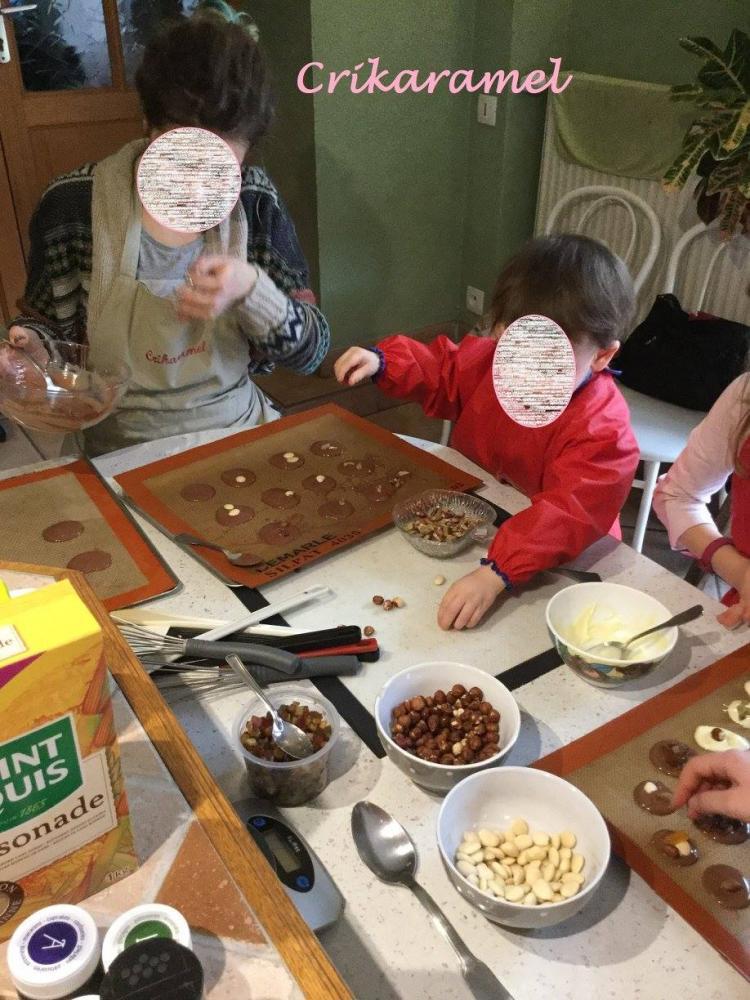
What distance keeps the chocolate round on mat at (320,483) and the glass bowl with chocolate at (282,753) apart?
0.41 m

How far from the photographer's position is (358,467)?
1.23 meters

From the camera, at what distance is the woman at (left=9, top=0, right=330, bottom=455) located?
1.08 meters

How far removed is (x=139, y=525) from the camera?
1110 mm

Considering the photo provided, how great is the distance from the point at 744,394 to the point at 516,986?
2.86ft

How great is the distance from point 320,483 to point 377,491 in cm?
9

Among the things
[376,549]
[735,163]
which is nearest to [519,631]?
[376,549]

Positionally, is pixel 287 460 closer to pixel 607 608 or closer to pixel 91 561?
pixel 91 561

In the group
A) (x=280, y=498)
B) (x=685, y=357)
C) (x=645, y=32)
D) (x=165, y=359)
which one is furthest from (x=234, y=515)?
(x=645, y=32)

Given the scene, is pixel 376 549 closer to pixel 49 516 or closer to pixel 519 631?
pixel 519 631

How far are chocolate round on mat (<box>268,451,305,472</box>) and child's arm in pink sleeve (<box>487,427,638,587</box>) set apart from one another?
0.35 m

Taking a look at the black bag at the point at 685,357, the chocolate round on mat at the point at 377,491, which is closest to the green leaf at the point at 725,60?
the black bag at the point at 685,357

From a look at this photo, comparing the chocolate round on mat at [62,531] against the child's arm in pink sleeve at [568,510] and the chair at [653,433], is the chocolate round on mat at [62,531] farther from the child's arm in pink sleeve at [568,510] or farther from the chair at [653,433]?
the chair at [653,433]

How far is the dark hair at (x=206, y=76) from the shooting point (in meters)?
1.05

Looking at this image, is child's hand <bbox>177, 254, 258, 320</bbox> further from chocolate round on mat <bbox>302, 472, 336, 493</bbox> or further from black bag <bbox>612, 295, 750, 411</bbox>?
black bag <bbox>612, 295, 750, 411</bbox>
